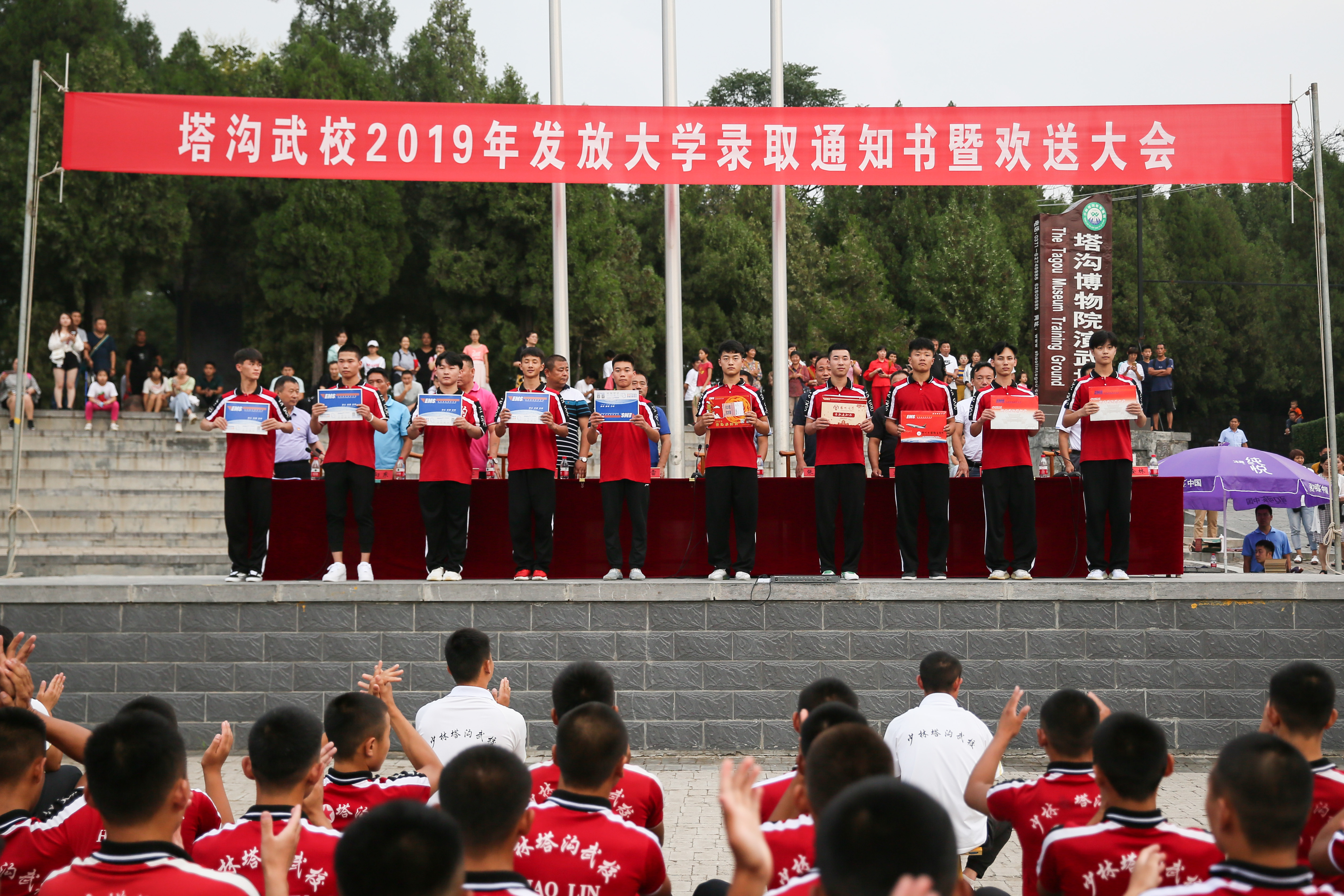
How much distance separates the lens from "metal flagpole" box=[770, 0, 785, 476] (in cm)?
1348

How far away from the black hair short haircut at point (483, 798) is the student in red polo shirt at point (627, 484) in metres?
6.14

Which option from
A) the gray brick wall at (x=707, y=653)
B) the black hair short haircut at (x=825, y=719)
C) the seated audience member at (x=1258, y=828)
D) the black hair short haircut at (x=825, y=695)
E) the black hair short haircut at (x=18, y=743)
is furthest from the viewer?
the gray brick wall at (x=707, y=653)

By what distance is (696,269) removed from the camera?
3312 centimetres

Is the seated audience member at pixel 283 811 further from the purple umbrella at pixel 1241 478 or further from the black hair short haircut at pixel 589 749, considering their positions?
the purple umbrella at pixel 1241 478

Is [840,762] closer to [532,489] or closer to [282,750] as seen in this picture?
[282,750]

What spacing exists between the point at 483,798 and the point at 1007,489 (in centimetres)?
700

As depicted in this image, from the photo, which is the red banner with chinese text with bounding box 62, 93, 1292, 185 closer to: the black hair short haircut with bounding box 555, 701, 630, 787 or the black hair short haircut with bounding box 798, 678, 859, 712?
the black hair short haircut with bounding box 798, 678, 859, 712

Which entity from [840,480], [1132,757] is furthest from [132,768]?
[840,480]

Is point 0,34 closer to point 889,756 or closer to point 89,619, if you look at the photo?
point 89,619

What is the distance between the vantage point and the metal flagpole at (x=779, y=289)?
1348 centimetres

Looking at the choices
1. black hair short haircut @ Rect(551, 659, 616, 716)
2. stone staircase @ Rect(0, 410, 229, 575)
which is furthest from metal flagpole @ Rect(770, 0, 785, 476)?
black hair short haircut @ Rect(551, 659, 616, 716)

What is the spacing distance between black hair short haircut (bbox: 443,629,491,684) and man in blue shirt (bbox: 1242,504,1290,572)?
13387mm

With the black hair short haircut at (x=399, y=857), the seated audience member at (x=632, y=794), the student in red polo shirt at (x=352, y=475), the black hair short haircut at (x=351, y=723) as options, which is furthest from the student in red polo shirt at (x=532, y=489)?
the black hair short haircut at (x=399, y=857)

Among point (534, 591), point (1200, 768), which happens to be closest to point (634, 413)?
point (534, 591)
